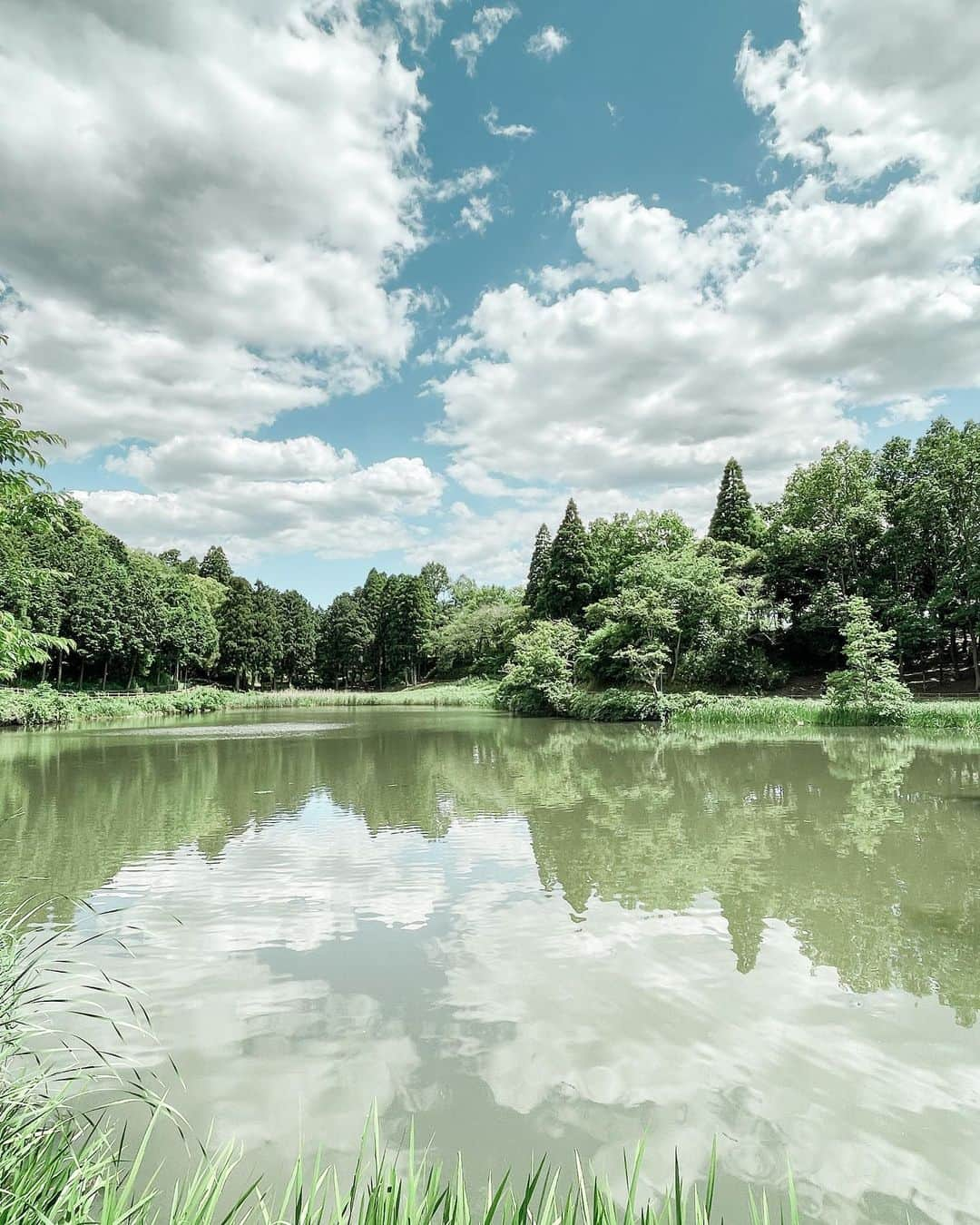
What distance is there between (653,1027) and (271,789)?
979 centimetres

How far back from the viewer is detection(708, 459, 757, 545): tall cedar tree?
38.7 meters

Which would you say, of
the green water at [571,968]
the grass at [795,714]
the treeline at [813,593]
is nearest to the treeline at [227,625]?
the treeline at [813,593]

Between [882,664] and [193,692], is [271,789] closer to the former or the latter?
[882,664]

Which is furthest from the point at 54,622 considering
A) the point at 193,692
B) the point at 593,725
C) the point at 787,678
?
the point at 787,678

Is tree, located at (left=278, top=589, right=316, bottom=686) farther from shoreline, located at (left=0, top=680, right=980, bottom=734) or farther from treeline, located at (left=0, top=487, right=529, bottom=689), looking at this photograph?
shoreline, located at (left=0, top=680, right=980, bottom=734)

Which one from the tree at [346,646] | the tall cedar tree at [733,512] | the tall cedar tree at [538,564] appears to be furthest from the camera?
the tree at [346,646]

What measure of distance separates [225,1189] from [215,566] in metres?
75.1

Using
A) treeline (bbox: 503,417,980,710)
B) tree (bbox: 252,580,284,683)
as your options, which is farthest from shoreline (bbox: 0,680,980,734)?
tree (bbox: 252,580,284,683)

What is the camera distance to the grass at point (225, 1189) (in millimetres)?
1630

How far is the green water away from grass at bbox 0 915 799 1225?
23 cm

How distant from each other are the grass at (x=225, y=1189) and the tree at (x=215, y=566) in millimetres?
73115

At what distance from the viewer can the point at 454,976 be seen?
4.49 metres

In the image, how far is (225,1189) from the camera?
260 centimetres

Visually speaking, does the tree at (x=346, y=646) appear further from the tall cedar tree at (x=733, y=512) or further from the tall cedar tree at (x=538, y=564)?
the tall cedar tree at (x=733, y=512)
